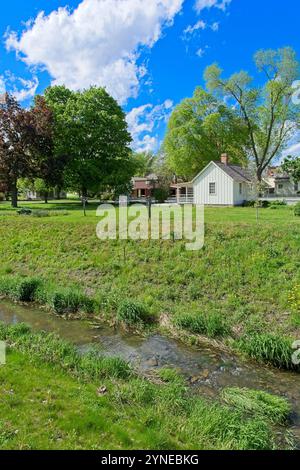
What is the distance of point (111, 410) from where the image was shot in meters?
4.55

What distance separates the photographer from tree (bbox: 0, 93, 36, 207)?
27234 millimetres

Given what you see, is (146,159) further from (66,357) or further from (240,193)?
(66,357)

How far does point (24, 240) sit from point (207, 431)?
13.5 m

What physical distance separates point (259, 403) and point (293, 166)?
33.1 metres

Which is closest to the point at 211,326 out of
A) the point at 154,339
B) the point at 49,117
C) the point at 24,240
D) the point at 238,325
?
the point at 238,325

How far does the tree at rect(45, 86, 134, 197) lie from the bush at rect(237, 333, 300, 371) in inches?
996

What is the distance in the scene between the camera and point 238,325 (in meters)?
8.31

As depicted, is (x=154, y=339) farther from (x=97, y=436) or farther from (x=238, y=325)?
(x=97, y=436)

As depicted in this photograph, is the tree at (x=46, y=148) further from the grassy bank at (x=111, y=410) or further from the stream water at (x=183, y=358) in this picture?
the grassy bank at (x=111, y=410)

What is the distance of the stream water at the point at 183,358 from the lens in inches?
244

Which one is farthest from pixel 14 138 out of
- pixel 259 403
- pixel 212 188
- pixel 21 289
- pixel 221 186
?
pixel 259 403

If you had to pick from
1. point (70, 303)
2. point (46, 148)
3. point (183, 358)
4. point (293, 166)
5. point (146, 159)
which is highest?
point (146, 159)
